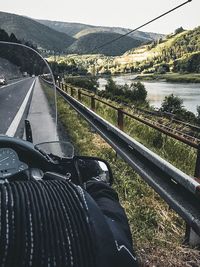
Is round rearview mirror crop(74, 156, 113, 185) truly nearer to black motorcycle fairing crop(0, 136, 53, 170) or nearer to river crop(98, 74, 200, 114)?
black motorcycle fairing crop(0, 136, 53, 170)

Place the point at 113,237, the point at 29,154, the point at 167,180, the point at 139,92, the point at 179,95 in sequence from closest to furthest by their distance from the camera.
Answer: the point at 113,237 < the point at 29,154 < the point at 167,180 < the point at 139,92 < the point at 179,95

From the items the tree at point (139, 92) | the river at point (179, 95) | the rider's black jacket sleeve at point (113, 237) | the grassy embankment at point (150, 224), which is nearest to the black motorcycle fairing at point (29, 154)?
the rider's black jacket sleeve at point (113, 237)

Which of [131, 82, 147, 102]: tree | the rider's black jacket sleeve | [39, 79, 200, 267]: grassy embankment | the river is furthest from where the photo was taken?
the river

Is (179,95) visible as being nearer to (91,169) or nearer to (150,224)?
(150,224)

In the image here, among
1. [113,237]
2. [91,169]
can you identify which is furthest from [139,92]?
[113,237]

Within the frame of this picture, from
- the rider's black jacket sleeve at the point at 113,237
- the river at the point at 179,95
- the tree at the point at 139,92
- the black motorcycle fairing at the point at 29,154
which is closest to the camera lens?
the rider's black jacket sleeve at the point at 113,237

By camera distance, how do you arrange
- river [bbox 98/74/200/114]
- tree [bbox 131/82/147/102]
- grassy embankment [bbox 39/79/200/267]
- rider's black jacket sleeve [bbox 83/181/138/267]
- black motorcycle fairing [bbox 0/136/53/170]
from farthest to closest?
river [bbox 98/74/200/114]
tree [bbox 131/82/147/102]
grassy embankment [bbox 39/79/200/267]
black motorcycle fairing [bbox 0/136/53/170]
rider's black jacket sleeve [bbox 83/181/138/267]

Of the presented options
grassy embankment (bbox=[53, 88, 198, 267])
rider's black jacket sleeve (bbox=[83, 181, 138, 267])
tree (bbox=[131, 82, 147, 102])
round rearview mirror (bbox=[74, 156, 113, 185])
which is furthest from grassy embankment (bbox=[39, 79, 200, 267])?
tree (bbox=[131, 82, 147, 102])

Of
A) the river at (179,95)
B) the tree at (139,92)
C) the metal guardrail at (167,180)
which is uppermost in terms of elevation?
the metal guardrail at (167,180)

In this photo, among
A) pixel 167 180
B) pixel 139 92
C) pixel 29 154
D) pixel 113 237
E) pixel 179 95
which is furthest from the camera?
pixel 179 95

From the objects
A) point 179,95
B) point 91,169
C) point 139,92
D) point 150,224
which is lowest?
point 179,95

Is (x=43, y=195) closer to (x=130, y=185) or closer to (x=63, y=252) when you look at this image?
(x=63, y=252)

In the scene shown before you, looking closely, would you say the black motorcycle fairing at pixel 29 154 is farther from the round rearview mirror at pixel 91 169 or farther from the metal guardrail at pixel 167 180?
the metal guardrail at pixel 167 180

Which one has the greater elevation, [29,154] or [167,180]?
[29,154]
